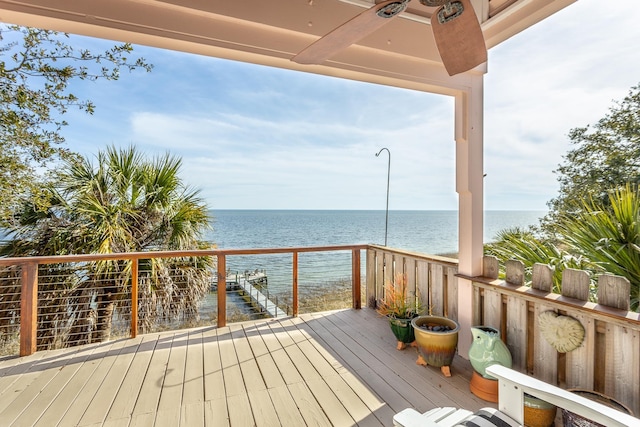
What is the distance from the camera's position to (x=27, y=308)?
2645mm

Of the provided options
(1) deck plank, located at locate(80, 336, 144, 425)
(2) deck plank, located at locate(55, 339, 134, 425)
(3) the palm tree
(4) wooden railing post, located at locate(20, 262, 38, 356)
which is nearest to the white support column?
(1) deck plank, located at locate(80, 336, 144, 425)

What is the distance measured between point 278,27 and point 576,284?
2.51 metres

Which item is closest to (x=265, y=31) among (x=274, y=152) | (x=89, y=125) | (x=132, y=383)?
(x=132, y=383)

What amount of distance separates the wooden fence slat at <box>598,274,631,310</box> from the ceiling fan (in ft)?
4.48

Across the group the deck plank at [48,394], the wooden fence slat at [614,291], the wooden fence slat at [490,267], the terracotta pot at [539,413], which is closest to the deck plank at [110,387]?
the deck plank at [48,394]

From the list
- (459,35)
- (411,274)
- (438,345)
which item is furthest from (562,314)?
(459,35)

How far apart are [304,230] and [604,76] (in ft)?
89.5

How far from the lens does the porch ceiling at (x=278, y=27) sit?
5.92 feet

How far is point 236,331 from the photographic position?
125 inches

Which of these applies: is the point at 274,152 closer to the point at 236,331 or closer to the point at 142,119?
the point at 142,119

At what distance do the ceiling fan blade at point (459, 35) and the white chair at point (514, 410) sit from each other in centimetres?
144

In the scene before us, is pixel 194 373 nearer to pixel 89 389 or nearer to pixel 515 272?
pixel 89 389

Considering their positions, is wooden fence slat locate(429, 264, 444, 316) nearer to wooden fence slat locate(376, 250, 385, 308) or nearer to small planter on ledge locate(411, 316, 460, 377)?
small planter on ledge locate(411, 316, 460, 377)

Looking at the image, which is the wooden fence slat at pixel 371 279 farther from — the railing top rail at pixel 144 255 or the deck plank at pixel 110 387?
the deck plank at pixel 110 387
